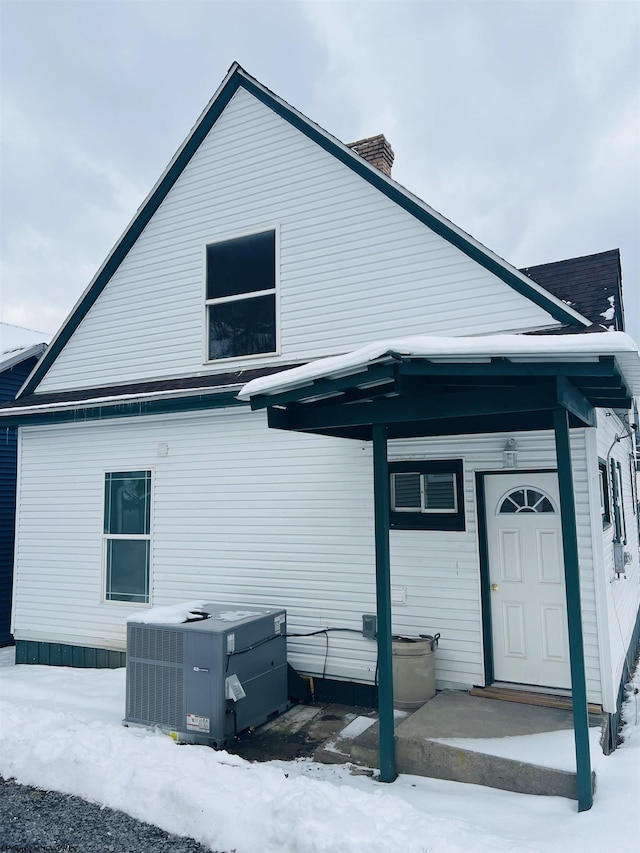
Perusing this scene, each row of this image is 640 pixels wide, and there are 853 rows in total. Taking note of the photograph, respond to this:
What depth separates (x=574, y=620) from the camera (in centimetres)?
457

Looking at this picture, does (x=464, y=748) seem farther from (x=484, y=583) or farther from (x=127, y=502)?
(x=127, y=502)

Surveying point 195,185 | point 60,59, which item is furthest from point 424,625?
point 60,59

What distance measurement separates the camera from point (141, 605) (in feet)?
28.7

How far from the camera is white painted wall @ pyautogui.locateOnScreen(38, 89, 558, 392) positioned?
718cm

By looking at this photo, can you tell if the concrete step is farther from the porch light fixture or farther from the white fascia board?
the white fascia board

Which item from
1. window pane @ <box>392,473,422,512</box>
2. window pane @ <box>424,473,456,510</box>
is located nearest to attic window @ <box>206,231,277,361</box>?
window pane @ <box>392,473,422,512</box>

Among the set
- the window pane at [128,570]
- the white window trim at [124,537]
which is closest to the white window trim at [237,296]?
the white window trim at [124,537]

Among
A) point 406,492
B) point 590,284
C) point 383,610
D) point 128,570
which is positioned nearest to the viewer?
point 383,610

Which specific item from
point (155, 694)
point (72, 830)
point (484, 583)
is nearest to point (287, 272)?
point (484, 583)

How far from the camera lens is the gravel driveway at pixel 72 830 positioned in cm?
412

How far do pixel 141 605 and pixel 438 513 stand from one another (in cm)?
454

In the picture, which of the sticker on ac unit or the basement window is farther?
the basement window

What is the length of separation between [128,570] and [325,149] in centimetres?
645

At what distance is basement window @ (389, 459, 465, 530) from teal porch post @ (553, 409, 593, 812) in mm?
2118
